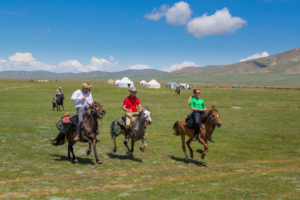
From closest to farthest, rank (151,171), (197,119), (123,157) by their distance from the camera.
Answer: (151,171)
(197,119)
(123,157)

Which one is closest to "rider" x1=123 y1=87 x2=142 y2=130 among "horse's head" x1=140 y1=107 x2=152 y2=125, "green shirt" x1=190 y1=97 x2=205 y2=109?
"horse's head" x1=140 y1=107 x2=152 y2=125

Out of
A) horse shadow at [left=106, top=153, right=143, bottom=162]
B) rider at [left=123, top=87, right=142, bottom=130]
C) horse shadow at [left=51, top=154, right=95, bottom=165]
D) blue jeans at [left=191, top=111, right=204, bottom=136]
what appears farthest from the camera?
horse shadow at [left=106, top=153, right=143, bottom=162]

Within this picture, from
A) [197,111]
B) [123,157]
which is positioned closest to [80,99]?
[123,157]

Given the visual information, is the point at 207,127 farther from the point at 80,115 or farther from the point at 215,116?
the point at 80,115

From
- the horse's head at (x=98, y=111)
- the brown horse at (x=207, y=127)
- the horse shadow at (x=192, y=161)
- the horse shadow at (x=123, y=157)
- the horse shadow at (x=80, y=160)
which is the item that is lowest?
the horse shadow at (x=192, y=161)

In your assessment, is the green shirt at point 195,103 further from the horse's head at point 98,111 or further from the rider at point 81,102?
the rider at point 81,102

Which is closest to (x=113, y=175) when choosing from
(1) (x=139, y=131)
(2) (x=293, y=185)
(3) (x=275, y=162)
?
(1) (x=139, y=131)

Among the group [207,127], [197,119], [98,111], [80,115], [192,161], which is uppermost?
[98,111]

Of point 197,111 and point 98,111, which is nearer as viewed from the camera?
point 98,111

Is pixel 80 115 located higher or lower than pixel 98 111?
lower

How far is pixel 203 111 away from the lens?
11.5 metres

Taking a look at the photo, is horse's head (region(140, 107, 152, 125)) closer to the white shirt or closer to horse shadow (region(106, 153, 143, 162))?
horse shadow (region(106, 153, 143, 162))

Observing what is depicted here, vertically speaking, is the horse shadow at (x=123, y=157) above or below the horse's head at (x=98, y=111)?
below

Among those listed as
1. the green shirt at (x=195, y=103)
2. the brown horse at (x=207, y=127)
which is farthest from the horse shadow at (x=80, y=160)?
the green shirt at (x=195, y=103)
